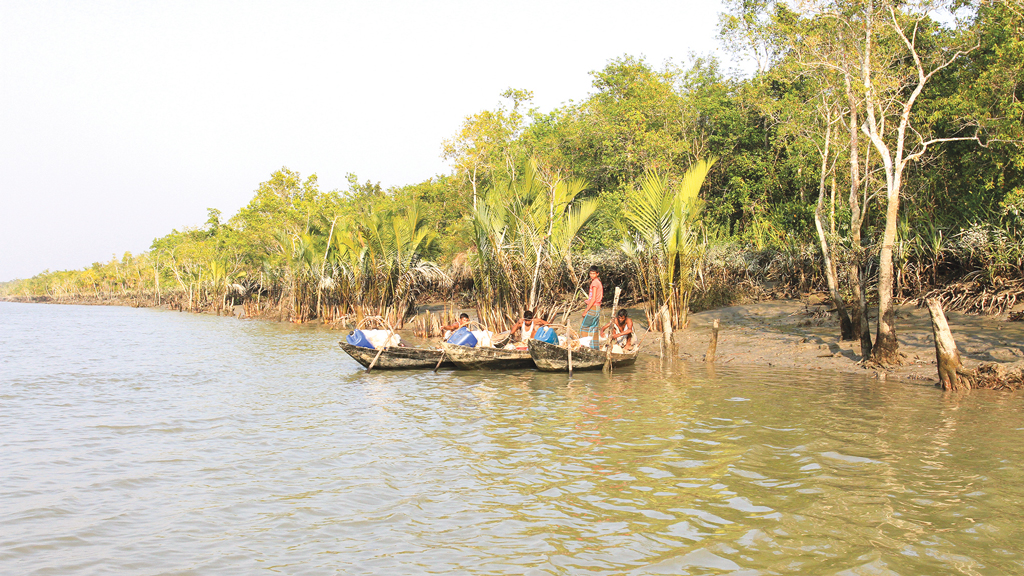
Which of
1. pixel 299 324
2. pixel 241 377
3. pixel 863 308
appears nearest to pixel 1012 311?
pixel 863 308

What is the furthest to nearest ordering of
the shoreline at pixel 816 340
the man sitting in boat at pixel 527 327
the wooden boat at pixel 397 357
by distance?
the man sitting in boat at pixel 527 327, the wooden boat at pixel 397 357, the shoreline at pixel 816 340

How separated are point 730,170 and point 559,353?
541 inches

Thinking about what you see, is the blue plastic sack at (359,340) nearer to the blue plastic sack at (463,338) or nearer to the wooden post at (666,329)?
the blue plastic sack at (463,338)

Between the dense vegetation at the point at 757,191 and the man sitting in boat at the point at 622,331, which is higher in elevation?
the dense vegetation at the point at 757,191

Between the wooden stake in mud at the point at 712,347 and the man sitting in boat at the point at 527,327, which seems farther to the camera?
the man sitting in boat at the point at 527,327

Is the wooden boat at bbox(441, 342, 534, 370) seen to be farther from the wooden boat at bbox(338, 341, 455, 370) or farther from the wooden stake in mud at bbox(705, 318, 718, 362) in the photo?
the wooden stake in mud at bbox(705, 318, 718, 362)

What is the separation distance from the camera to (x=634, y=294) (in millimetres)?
22828

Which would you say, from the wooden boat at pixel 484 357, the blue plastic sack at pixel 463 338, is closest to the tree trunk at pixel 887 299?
the wooden boat at pixel 484 357

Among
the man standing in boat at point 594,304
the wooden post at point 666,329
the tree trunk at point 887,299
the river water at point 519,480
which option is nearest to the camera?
the river water at point 519,480

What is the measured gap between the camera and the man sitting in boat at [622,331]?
1449cm

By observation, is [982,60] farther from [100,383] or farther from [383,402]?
[100,383]

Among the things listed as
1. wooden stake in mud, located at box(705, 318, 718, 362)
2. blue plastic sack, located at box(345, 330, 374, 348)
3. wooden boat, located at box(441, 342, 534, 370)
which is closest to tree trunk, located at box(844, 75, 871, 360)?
wooden stake in mud, located at box(705, 318, 718, 362)

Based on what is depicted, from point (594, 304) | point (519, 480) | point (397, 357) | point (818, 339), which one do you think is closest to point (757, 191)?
point (818, 339)

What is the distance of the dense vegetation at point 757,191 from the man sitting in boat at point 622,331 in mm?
1803
